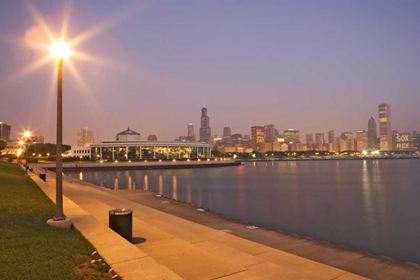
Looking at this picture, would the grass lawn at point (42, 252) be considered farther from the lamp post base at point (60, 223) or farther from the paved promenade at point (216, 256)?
the paved promenade at point (216, 256)

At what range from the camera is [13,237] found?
9508 mm

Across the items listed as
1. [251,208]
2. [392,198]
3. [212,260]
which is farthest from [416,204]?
[212,260]

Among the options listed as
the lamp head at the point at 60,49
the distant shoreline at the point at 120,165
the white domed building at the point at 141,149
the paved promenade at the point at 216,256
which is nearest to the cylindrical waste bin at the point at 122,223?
the paved promenade at the point at 216,256

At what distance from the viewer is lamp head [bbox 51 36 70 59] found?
12055mm

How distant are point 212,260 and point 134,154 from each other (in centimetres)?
16662

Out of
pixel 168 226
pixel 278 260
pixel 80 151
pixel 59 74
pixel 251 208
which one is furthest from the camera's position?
pixel 80 151

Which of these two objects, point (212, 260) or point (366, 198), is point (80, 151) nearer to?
point (366, 198)

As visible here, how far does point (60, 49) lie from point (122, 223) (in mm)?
6628

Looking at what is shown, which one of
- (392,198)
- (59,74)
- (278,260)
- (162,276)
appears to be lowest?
(392,198)

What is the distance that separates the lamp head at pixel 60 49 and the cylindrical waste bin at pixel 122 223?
19.7 ft

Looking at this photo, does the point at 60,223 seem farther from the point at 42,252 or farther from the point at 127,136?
the point at 127,136

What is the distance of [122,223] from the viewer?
10.7 m

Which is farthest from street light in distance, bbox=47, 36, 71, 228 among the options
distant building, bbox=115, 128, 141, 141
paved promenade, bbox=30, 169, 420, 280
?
distant building, bbox=115, 128, 141, 141

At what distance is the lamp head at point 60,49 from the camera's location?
1205 cm
